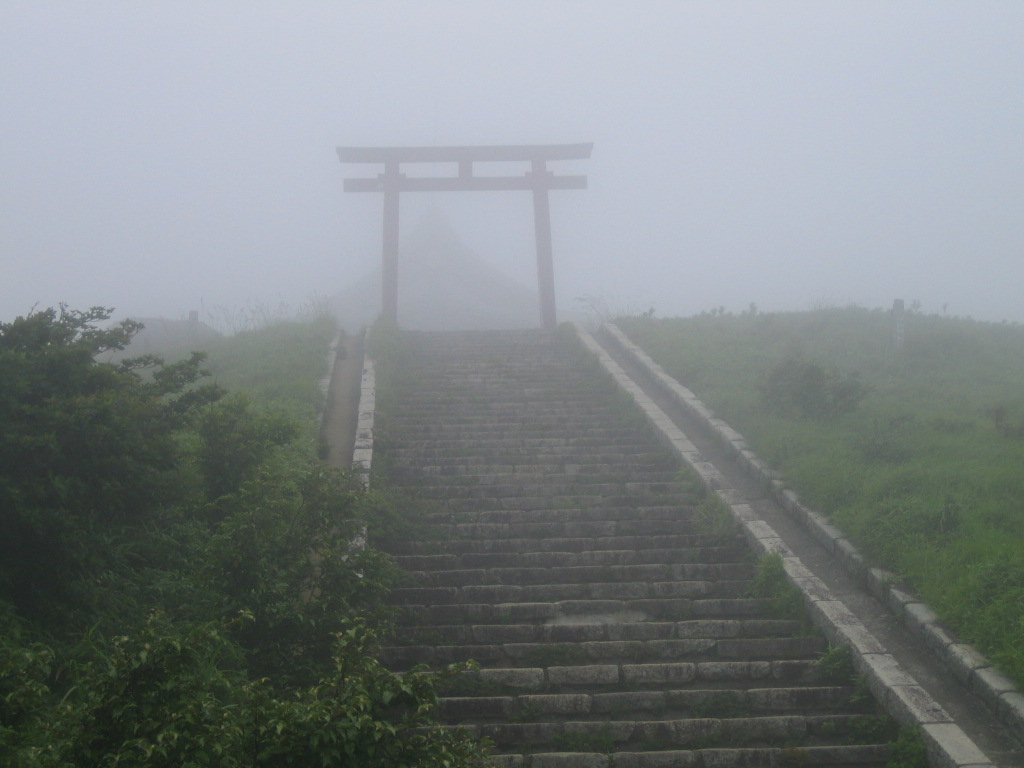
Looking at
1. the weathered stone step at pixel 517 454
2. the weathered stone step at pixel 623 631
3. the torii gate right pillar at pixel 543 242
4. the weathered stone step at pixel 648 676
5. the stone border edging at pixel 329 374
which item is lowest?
the weathered stone step at pixel 648 676

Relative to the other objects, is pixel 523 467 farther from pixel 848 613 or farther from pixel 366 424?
pixel 848 613

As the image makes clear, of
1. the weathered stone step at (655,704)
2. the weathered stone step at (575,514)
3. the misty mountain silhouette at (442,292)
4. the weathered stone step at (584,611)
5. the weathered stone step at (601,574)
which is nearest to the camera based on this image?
the weathered stone step at (655,704)

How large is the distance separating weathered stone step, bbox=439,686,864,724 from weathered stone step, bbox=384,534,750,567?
86.2 inches

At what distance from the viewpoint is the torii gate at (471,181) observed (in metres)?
21.1

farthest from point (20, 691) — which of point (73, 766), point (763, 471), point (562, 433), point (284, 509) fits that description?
point (562, 433)

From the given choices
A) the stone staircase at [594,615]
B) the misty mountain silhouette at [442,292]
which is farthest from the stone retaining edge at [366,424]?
the misty mountain silhouette at [442,292]

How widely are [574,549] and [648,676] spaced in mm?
2289

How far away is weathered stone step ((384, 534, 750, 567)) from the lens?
29.3ft

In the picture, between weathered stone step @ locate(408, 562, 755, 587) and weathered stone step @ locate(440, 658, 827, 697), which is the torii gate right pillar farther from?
weathered stone step @ locate(440, 658, 827, 697)

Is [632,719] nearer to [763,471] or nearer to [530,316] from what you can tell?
[763,471]

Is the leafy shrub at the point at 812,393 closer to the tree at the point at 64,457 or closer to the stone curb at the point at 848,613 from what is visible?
the stone curb at the point at 848,613

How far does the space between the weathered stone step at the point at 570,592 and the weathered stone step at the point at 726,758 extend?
2232 mm

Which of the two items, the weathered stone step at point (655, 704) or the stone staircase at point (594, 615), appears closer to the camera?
the stone staircase at point (594, 615)

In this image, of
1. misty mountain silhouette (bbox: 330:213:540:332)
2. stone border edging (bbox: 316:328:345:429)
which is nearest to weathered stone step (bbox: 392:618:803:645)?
stone border edging (bbox: 316:328:345:429)
